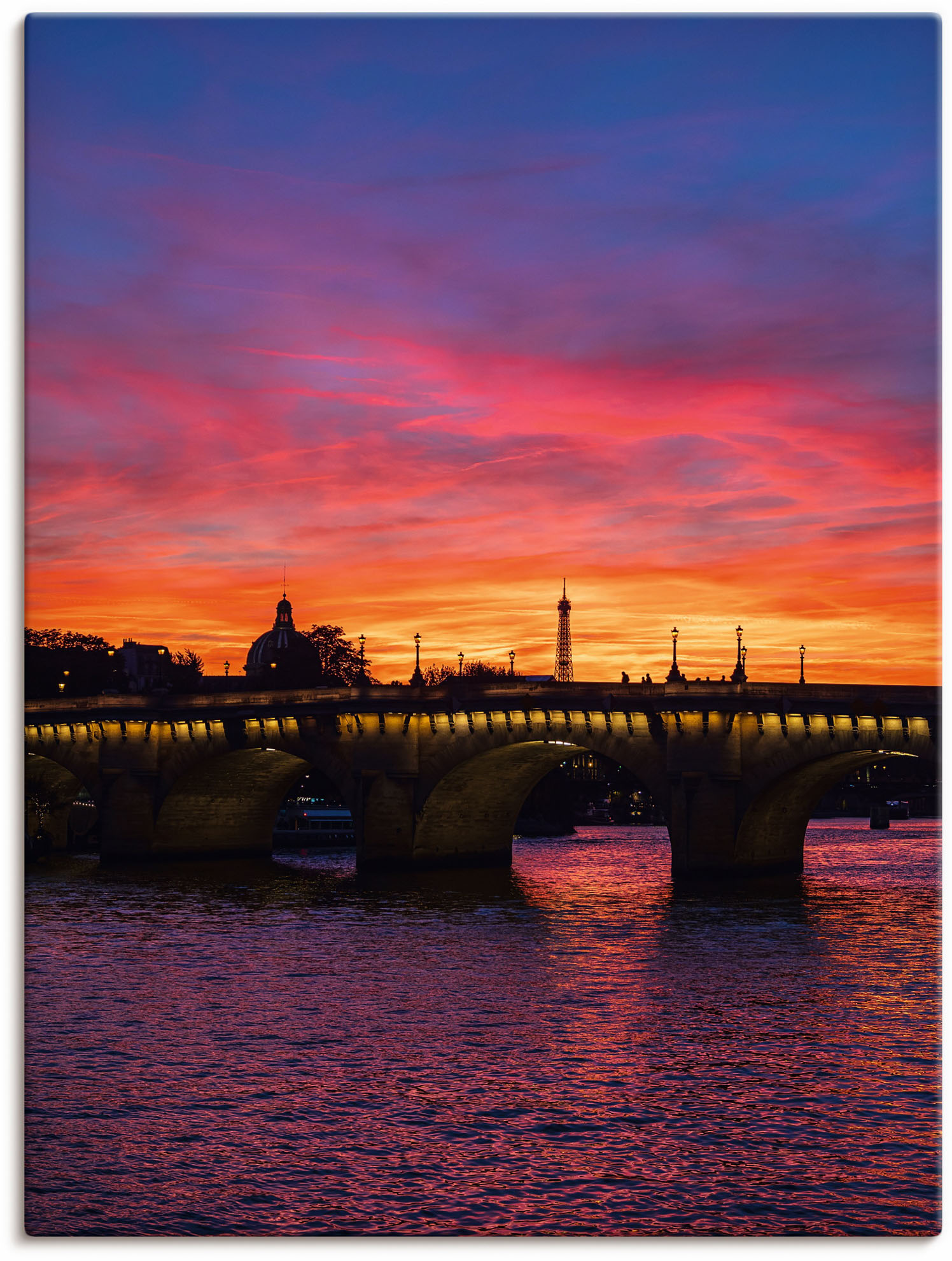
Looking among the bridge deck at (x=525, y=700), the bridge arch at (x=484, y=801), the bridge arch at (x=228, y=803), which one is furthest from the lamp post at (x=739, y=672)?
the bridge arch at (x=228, y=803)

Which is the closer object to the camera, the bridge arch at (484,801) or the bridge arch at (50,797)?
the bridge arch at (484,801)

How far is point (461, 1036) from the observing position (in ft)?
111

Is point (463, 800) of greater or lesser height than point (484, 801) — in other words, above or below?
above

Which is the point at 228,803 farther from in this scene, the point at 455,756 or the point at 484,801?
the point at 455,756

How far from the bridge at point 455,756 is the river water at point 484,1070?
7.65 meters

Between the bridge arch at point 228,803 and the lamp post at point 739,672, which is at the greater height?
the lamp post at point 739,672

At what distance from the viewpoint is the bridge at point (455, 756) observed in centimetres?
6538

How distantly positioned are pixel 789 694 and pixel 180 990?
33573 mm

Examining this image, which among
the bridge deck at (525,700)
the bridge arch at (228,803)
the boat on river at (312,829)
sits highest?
the bridge deck at (525,700)

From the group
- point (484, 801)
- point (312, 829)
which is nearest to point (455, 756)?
point (484, 801)

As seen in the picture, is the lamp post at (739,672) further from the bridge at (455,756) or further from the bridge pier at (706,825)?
the bridge pier at (706,825)

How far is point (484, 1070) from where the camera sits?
1198 inches

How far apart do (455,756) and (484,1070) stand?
4540 cm

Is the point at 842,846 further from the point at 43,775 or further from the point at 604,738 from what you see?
the point at 43,775
